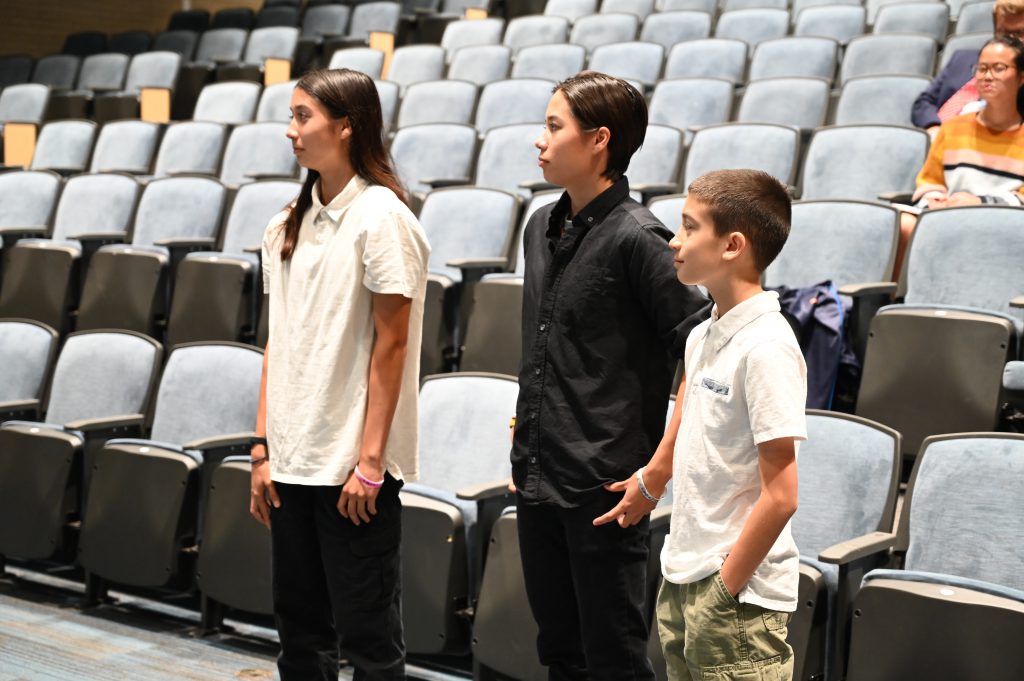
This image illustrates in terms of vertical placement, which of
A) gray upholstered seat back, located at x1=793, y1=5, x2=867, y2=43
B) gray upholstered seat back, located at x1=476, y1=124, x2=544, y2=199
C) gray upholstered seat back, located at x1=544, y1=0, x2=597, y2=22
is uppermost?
gray upholstered seat back, located at x1=544, y1=0, x2=597, y2=22

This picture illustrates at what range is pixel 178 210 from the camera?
237cm

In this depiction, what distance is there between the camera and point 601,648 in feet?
2.74

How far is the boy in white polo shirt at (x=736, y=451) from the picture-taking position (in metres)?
0.70

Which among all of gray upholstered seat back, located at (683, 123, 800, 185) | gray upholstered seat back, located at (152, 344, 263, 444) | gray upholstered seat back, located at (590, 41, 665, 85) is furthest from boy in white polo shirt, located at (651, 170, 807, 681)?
gray upholstered seat back, located at (590, 41, 665, 85)

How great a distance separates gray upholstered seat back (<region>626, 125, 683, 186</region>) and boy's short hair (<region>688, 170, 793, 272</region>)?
1.46 m

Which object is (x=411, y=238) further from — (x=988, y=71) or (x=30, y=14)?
(x=30, y=14)

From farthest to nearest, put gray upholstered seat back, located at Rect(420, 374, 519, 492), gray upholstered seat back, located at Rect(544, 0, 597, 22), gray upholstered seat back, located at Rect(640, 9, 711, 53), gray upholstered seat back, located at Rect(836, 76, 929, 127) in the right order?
gray upholstered seat back, located at Rect(544, 0, 597, 22)
gray upholstered seat back, located at Rect(640, 9, 711, 53)
gray upholstered seat back, located at Rect(836, 76, 929, 127)
gray upholstered seat back, located at Rect(420, 374, 519, 492)

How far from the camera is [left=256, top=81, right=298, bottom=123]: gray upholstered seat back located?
10.1ft

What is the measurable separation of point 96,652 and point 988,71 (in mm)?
1452

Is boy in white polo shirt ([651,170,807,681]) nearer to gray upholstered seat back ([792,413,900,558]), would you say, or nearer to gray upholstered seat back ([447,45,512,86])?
gray upholstered seat back ([792,413,900,558])

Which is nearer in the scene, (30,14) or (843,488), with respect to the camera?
(843,488)

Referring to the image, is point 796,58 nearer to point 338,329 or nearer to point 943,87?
point 943,87

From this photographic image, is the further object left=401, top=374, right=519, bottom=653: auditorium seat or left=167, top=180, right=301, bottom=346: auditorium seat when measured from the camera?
left=167, top=180, right=301, bottom=346: auditorium seat

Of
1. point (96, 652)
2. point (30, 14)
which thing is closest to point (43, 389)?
point (96, 652)
